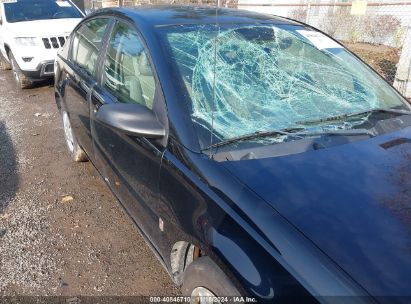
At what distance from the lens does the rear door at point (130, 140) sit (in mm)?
2119

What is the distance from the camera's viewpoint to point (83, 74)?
3256mm

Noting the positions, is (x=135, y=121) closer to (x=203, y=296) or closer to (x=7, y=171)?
(x=203, y=296)

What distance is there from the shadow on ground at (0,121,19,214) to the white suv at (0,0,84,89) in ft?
6.77

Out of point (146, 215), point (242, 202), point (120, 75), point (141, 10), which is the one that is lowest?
point (146, 215)

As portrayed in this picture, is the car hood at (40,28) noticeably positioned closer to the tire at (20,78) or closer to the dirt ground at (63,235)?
the tire at (20,78)

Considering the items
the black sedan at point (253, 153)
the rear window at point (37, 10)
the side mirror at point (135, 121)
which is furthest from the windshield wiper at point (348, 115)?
the rear window at point (37, 10)

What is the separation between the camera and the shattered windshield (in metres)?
2.01

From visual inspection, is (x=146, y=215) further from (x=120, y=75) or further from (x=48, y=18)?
(x=48, y=18)

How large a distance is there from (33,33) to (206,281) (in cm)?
657

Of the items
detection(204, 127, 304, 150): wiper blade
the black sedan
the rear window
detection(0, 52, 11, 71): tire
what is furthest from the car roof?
detection(0, 52, 11, 71): tire

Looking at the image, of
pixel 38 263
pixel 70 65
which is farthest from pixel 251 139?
pixel 70 65

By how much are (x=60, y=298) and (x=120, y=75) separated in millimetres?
1513

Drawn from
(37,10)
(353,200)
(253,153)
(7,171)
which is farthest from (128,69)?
(37,10)

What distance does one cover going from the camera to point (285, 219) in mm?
1392
